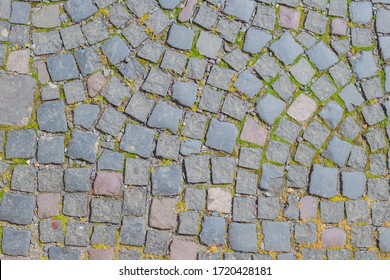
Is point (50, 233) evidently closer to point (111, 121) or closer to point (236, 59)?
point (111, 121)

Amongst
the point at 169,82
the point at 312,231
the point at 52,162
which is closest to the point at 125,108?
the point at 169,82

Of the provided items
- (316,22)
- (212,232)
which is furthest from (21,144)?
(316,22)

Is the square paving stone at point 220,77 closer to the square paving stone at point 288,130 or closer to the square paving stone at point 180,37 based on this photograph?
the square paving stone at point 180,37

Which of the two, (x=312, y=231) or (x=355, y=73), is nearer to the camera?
(x=312, y=231)

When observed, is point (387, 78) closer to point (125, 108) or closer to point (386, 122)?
point (386, 122)

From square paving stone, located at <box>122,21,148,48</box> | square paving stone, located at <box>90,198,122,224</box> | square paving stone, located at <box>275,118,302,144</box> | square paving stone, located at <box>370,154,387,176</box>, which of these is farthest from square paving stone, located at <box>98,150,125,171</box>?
square paving stone, located at <box>370,154,387,176</box>

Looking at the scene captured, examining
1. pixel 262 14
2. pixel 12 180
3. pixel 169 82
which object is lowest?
pixel 12 180
